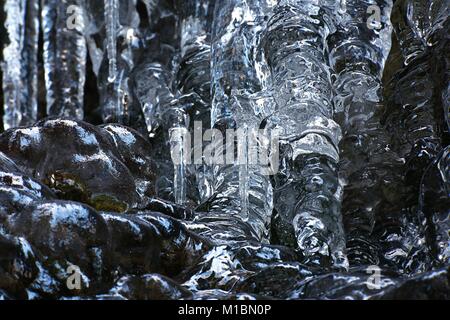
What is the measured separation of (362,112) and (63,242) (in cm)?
235

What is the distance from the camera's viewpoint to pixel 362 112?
5176 mm

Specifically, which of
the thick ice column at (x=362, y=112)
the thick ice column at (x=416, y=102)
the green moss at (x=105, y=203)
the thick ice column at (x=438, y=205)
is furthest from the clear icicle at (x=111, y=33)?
the thick ice column at (x=438, y=205)

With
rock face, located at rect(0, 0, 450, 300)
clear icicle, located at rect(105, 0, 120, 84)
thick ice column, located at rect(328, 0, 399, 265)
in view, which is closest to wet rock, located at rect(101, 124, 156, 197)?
rock face, located at rect(0, 0, 450, 300)

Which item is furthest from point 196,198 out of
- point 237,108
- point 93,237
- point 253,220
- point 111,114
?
point 93,237

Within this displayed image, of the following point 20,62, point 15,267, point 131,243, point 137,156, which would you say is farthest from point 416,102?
point 20,62

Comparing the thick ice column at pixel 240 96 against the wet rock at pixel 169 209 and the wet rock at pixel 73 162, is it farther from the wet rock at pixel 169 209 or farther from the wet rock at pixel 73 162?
the wet rock at pixel 73 162

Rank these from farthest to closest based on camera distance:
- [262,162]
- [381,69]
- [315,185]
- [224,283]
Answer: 1. [381,69]
2. [262,162]
3. [315,185]
4. [224,283]

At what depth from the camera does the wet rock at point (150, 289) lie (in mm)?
2988

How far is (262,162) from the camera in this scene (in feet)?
15.5

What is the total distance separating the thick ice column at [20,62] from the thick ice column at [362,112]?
98.5 inches

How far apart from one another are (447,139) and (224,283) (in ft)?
5.05

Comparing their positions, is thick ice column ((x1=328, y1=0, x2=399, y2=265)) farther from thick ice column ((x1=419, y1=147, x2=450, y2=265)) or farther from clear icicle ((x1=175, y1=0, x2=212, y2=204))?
clear icicle ((x1=175, y1=0, x2=212, y2=204))

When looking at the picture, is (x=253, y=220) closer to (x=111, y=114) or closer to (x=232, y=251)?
(x=232, y=251)

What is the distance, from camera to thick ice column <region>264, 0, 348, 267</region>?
13.1ft
